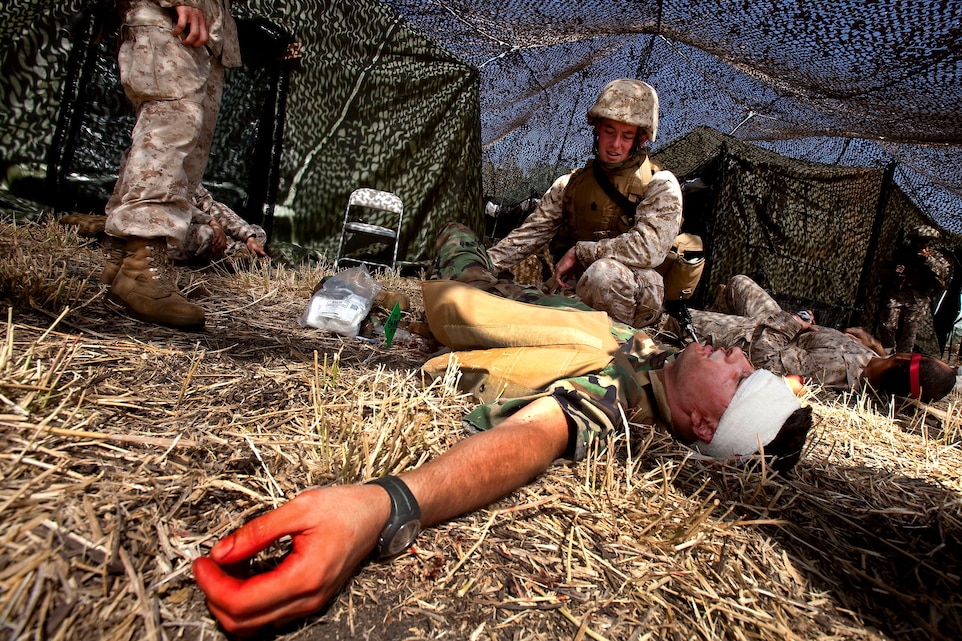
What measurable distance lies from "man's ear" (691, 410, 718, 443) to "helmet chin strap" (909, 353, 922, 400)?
2.17 m

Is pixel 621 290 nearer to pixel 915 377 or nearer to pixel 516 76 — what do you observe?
pixel 915 377

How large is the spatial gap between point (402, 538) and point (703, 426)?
1.27 meters

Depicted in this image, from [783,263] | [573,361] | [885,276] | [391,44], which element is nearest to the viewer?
[573,361]

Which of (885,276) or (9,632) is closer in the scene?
(9,632)

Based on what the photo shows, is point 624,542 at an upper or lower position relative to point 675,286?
lower

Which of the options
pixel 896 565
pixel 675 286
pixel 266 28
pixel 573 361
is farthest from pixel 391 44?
pixel 896 565

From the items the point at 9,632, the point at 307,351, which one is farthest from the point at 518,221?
the point at 9,632

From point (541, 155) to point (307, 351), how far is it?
7761 millimetres

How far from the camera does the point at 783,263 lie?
23.2ft

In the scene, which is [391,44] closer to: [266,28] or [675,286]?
[266,28]

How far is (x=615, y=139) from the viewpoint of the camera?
3998 mm

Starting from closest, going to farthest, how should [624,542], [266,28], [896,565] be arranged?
1. [624,542]
2. [896,565]
3. [266,28]

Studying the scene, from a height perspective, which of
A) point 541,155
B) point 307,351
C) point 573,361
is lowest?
point 307,351

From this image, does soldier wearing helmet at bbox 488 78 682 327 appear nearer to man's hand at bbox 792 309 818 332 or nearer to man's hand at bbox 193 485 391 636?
man's hand at bbox 792 309 818 332
